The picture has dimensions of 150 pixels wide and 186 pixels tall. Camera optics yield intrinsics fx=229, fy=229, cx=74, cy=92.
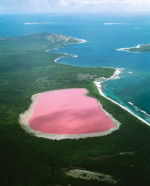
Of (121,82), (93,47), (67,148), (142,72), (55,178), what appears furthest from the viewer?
(93,47)

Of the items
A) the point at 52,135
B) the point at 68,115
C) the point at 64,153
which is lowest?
the point at 52,135

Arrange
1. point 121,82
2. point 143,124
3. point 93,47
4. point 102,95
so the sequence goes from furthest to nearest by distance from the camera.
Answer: point 93,47
point 121,82
point 102,95
point 143,124

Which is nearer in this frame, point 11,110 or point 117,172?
point 117,172

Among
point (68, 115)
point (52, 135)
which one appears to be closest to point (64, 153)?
point (52, 135)

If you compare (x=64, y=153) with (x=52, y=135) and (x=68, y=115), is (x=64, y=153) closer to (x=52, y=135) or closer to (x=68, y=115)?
(x=52, y=135)

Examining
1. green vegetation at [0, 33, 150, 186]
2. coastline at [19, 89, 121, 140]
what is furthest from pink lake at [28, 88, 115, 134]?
green vegetation at [0, 33, 150, 186]

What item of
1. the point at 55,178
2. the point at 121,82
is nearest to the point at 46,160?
the point at 55,178

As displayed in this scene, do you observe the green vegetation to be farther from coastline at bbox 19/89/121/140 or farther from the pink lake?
the pink lake

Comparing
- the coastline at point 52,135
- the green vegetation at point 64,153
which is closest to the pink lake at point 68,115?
the coastline at point 52,135

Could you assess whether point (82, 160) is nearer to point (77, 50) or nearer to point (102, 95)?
point (102, 95)
